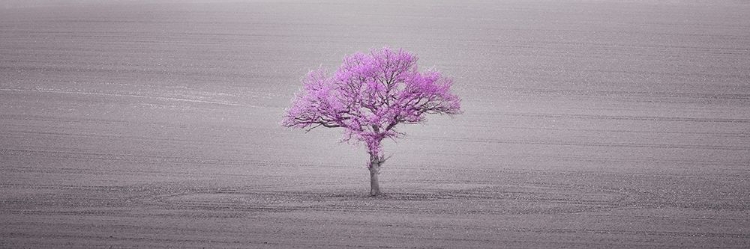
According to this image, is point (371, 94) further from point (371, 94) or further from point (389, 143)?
point (389, 143)

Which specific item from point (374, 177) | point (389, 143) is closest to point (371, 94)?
point (374, 177)

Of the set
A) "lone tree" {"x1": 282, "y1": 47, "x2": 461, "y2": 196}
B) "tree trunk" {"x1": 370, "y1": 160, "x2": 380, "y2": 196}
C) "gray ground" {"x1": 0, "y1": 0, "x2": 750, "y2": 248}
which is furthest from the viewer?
"tree trunk" {"x1": 370, "y1": 160, "x2": 380, "y2": 196}

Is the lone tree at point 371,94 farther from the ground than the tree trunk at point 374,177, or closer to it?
farther from the ground

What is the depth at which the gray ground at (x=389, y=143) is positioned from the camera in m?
21.8

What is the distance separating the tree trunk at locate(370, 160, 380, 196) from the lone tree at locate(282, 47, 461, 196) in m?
0.94

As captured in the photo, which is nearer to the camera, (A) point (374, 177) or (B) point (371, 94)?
(B) point (371, 94)

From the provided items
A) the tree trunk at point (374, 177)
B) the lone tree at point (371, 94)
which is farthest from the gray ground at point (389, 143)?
the lone tree at point (371, 94)

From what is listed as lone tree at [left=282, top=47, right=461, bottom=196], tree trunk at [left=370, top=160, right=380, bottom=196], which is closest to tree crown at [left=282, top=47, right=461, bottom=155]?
lone tree at [left=282, top=47, right=461, bottom=196]

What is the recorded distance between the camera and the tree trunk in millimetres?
24250

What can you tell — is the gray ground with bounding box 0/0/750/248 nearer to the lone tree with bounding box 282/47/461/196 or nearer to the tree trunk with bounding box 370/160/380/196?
the tree trunk with bounding box 370/160/380/196

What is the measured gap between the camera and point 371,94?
23.1 meters

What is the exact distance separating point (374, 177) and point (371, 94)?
2.97m

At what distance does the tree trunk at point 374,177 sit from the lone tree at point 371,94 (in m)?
0.94

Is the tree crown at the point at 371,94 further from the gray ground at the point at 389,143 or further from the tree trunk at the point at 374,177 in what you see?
the gray ground at the point at 389,143
